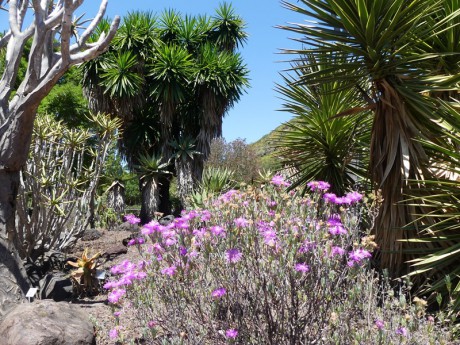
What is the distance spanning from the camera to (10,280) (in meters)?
5.55

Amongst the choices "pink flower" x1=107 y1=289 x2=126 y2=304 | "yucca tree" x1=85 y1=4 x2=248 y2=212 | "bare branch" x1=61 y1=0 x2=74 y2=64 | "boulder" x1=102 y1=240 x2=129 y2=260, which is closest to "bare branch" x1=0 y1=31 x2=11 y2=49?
"bare branch" x1=61 y1=0 x2=74 y2=64

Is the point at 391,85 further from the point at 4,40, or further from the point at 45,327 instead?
the point at 4,40

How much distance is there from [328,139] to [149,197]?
36.0 feet

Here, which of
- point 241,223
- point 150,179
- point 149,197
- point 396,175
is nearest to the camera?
point 241,223

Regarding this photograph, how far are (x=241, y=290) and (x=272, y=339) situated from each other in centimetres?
37

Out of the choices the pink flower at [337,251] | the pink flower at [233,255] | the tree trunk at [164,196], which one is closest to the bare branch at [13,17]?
the pink flower at [233,255]

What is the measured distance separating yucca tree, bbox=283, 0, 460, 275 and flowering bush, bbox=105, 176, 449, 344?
1710mm

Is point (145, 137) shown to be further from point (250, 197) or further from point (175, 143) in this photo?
point (250, 197)

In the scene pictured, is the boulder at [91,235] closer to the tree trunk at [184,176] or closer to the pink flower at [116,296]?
the tree trunk at [184,176]

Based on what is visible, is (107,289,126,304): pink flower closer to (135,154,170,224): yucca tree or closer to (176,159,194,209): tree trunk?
(135,154,170,224): yucca tree

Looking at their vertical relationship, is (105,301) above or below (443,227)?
below

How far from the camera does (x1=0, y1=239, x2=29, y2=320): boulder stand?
5367mm

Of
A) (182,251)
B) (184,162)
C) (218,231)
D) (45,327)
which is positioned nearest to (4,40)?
(45,327)

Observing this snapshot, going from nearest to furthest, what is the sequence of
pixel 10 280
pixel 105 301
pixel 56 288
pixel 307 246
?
pixel 307 246
pixel 10 280
pixel 105 301
pixel 56 288
